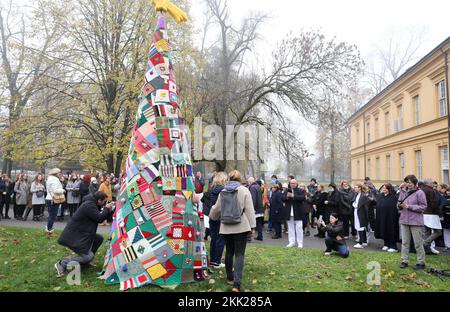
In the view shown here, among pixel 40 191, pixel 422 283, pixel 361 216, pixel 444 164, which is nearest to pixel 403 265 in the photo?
pixel 422 283

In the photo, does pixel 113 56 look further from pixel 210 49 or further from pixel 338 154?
pixel 338 154

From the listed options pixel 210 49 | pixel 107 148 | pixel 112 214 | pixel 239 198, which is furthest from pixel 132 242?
pixel 210 49

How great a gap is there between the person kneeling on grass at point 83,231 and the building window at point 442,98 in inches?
926

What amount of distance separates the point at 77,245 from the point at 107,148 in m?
9.85

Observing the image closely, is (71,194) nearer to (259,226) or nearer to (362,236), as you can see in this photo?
(259,226)

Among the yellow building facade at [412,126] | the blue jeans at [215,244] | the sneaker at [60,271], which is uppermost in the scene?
the yellow building facade at [412,126]

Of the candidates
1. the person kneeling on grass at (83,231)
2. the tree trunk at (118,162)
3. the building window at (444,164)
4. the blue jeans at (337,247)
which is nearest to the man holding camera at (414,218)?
the blue jeans at (337,247)

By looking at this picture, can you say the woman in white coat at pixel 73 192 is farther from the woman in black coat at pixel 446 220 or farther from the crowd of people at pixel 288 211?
the woman in black coat at pixel 446 220

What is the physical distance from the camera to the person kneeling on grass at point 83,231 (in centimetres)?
660

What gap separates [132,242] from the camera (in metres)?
5.93

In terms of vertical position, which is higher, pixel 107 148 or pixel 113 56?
pixel 113 56

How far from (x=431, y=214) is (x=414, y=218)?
2.38 meters

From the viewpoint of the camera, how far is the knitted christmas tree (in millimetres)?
5852

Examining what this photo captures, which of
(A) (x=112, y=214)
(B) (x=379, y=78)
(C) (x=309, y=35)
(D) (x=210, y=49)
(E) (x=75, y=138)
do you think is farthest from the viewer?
(B) (x=379, y=78)
